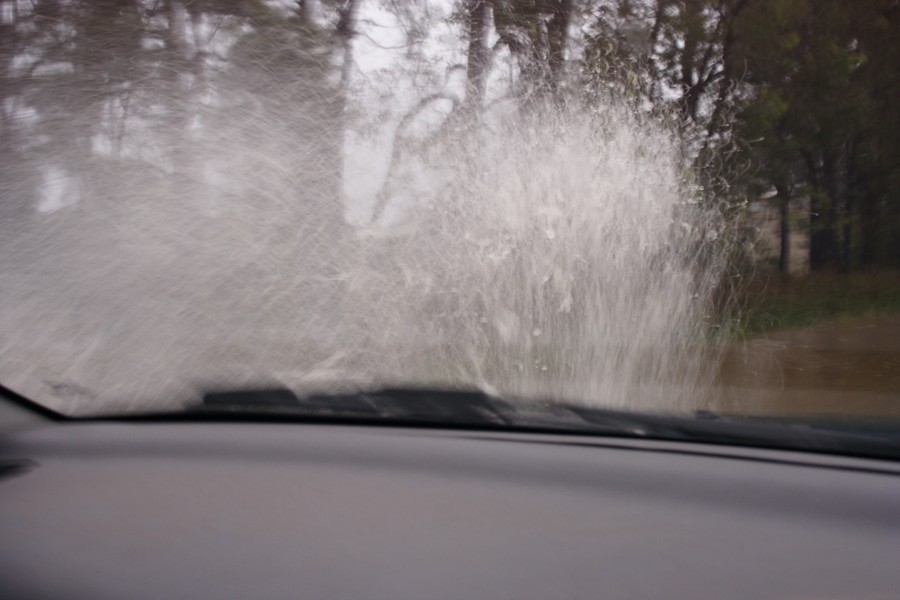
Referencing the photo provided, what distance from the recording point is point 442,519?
2.47 metres

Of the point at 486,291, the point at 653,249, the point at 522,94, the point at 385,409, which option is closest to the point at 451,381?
the point at 385,409

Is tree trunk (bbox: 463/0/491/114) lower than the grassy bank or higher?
higher

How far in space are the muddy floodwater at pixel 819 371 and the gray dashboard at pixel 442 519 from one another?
1.59ft

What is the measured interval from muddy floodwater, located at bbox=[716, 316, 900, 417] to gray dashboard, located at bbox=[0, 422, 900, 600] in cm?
48

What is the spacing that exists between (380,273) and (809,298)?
203 cm

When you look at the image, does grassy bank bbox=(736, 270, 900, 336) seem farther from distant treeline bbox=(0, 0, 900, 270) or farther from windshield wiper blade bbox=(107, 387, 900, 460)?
windshield wiper blade bbox=(107, 387, 900, 460)

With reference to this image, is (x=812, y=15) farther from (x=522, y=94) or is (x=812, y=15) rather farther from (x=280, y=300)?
(x=280, y=300)

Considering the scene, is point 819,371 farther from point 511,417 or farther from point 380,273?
point 380,273

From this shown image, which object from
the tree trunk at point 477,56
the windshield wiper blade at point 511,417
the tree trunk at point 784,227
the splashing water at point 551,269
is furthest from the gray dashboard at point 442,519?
the tree trunk at point 477,56

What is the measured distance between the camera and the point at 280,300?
432cm

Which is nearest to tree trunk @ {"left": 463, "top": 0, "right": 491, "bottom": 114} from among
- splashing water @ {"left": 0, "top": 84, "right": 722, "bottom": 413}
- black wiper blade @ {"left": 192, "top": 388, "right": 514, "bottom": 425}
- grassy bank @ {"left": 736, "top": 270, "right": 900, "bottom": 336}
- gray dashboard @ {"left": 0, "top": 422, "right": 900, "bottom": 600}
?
splashing water @ {"left": 0, "top": 84, "right": 722, "bottom": 413}

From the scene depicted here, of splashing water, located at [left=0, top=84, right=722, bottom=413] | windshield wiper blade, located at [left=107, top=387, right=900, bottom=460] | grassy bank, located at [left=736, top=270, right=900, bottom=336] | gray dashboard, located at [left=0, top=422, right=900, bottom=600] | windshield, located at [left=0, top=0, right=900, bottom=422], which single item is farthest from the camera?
splashing water, located at [left=0, top=84, right=722, bottom=413]

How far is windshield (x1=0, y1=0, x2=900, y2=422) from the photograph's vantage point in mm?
3477

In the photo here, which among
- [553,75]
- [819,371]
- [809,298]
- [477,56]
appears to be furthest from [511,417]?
[477,56]
